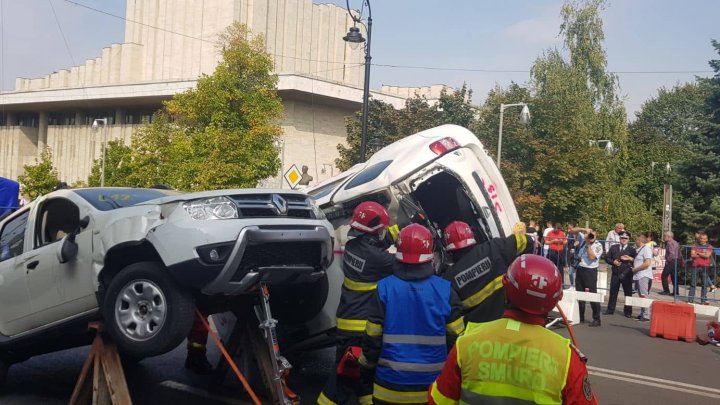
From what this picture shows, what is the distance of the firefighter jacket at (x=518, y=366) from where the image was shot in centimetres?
281

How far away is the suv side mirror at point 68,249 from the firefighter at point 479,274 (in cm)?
321

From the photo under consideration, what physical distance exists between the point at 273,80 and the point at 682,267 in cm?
1683

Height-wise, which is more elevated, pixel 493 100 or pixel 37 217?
pixel 493 100

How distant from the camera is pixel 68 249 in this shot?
6.38 metres

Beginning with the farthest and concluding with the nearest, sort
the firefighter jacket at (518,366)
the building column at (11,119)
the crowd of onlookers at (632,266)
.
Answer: the building column at (11,119), the crowd of onlookers at (632,266), the firefighter jacket at (518,366)

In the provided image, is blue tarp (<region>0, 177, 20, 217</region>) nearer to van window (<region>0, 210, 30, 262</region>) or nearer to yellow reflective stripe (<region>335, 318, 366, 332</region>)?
van window (<region>0, 210, 30, 262</region>)

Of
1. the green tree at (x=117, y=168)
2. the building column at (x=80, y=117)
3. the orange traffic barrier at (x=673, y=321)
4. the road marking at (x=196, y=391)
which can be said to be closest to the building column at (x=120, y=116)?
the building column at (x=80, y=117)

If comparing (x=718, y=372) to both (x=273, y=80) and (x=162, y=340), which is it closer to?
(x=162, y=340)

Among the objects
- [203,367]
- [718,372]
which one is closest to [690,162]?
[718,372]

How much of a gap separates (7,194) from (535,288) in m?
11.4

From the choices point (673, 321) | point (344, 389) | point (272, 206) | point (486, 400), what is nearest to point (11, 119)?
point (673, 321)

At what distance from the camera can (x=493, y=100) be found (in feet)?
120

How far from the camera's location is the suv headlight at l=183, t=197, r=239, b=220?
577 cm

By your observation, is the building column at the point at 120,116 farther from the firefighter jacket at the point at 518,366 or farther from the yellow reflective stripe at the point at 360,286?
the firefighter jacket at the point at 518,366
